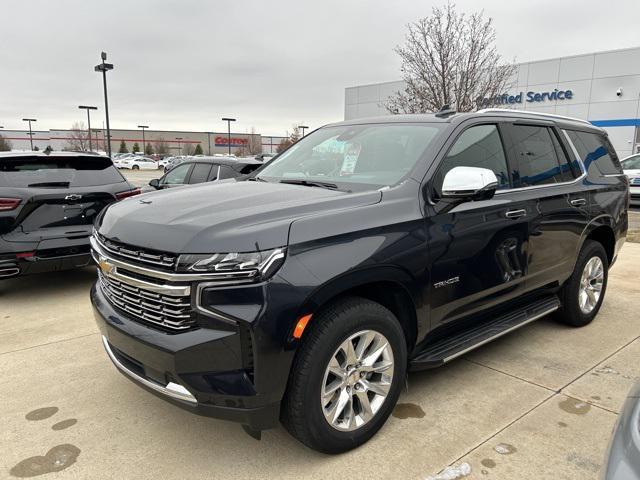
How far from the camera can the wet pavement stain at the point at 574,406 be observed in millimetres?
3164

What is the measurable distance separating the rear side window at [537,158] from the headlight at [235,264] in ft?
7.49

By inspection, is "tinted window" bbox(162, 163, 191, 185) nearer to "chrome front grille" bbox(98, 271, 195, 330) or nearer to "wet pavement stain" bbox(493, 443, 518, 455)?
"chrome front grille" bbox(98, 271, 195, 330)

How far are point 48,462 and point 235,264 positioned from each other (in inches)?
61.8

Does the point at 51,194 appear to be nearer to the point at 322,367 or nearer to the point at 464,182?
the point at 322,367

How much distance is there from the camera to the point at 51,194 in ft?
17.7

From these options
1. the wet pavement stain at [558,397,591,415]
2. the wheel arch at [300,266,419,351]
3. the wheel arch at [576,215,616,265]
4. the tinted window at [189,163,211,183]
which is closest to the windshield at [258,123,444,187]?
the wheel arch at [300,266,419,351]

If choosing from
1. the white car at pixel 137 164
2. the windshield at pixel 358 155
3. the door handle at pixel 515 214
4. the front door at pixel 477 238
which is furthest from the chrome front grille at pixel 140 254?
the white car at pixel 137 164

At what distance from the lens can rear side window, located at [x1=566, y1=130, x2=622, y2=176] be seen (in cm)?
455

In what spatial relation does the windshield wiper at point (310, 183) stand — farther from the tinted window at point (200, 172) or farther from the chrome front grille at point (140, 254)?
the tinted window at point (200, 172)

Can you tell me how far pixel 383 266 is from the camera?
8.72ft

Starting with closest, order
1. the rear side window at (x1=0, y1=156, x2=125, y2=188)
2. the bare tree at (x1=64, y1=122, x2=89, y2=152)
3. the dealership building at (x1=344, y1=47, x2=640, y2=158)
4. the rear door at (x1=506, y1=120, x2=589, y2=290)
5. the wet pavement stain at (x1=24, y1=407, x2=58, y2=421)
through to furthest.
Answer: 1. the wet pavement stain at (x1=24, y1=407, x2=58, y2=421)
2. the rear door at (x1=506, y1=120, x2=589, y2=290)
3. the rear side window at (x1=0, y1=156, x2=125, y2=188)
4. the dealership building at (x1=344, y1=47, x2=640, y2=158)
5. the bare tree at (x1=64, y1=122, x2=89, y2=152)

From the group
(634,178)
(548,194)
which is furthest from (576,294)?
(634,178)

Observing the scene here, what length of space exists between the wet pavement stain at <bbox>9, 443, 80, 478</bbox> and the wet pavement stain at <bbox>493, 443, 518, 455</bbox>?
2313 millimetres

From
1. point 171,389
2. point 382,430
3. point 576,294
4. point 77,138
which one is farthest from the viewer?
point 77,138
